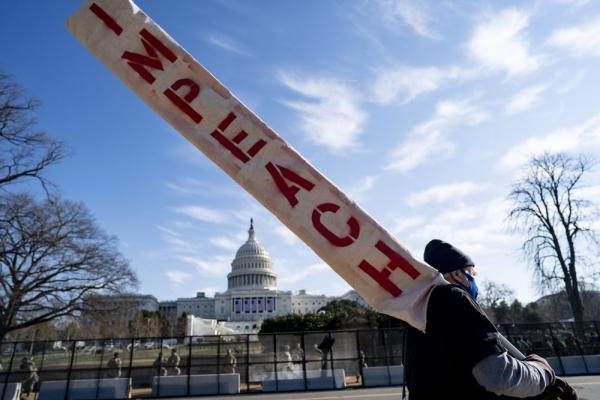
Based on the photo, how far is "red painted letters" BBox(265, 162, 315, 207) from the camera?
1.76 m

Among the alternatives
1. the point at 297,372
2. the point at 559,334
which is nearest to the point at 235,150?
the point at 297,372

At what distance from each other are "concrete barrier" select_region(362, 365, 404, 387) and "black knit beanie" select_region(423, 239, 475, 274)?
15.1 metres

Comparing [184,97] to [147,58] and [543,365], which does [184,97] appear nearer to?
[147,58]

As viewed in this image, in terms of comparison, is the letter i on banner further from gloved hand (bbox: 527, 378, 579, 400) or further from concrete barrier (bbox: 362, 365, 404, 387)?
concrete barrier (bbox: 362, 365, 404, 387)

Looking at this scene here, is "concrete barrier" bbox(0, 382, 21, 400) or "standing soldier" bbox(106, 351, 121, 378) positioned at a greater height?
"standing soldier" bbox(106, 351, 121, 378)

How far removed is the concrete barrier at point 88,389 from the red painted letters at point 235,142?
15883 mm

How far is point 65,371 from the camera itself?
49.8 ft

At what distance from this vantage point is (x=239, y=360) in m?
16.6

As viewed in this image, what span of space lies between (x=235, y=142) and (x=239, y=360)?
16491 millimetres

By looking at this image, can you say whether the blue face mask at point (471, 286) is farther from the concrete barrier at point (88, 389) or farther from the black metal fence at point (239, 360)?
the concrete barrier at point (88, 389)

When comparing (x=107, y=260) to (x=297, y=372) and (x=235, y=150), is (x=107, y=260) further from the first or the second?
(x=235, y=150)

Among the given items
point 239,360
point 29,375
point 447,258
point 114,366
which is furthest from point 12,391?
point 447,258

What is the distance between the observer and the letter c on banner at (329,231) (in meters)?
1.70

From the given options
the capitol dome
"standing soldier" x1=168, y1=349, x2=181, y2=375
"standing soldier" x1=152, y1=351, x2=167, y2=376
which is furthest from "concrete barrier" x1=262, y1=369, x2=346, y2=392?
the capitol dome
